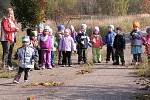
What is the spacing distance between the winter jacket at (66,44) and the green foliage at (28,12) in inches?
98.5

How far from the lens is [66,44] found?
61.2ft

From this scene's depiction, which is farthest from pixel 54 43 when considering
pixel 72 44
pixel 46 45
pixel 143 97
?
pixel 143 97

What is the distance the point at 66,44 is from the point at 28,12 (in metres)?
3.24

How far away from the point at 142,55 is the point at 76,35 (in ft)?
9.24

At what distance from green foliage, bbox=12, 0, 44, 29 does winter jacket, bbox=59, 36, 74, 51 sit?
2501mm

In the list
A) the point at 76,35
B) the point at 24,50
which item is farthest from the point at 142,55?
the point at 24,50

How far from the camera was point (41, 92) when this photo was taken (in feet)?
39.4

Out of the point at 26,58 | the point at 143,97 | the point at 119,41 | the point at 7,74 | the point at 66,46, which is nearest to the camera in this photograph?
the point at 143,97

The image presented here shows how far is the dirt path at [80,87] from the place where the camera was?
1138cm

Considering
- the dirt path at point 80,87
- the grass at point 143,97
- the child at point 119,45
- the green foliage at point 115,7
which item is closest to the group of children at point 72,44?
the child at point 119,45

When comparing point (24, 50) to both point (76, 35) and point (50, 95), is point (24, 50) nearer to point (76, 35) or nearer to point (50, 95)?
point (50, 95)

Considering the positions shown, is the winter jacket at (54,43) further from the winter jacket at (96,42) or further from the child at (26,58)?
the child at (26,58)

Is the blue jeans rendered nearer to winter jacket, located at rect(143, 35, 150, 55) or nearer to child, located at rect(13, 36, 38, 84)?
child, located at rect(13, 36, 38, 84)

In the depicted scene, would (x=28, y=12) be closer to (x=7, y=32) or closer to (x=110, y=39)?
(x=110, y=39)
